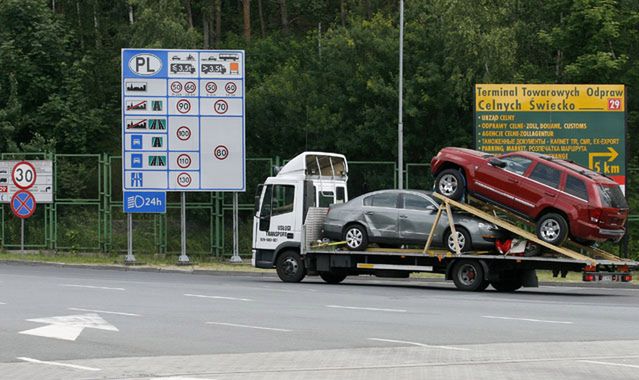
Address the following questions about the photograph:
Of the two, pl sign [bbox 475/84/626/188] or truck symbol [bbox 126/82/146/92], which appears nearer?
pl sign [bbox 475/84/626/188]

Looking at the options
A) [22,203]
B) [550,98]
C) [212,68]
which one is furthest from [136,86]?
[550,98]

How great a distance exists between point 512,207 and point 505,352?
12.5m

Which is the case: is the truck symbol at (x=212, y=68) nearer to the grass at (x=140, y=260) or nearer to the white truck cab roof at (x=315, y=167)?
the grass at (x=140, y=260)

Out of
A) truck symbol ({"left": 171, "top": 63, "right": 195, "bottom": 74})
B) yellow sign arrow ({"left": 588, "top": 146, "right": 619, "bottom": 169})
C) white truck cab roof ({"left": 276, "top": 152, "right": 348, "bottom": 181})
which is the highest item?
truck symbol ({"left": 171, "top": 63, "right": 195, "bottom": 74})

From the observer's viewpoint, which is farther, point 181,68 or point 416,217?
point 181,68

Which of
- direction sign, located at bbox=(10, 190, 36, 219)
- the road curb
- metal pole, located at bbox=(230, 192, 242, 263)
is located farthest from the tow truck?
direction sign, located at bbox=(10, 190, 36, 219)

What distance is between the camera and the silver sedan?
88.5 feet

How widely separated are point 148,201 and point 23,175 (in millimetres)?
4988

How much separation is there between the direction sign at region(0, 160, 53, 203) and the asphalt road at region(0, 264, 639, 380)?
546 inches

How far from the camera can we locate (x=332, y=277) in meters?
30.6

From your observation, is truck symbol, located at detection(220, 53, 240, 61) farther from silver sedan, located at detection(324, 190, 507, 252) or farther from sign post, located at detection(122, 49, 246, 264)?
silver sedan, located at detection(324, 190, 507, 252)

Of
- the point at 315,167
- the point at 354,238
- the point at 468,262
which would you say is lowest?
the point at 468,262

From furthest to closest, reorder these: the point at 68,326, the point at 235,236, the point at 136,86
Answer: the point at 235,236 → the point at 136,86 → the point at 68,326

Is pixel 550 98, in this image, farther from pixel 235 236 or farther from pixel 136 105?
pixel 136 105
